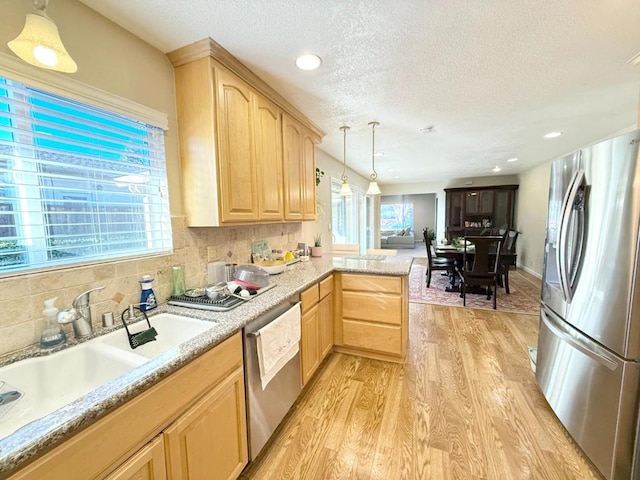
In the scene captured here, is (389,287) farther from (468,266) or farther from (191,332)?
(468,266)

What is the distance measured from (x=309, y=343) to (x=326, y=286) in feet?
1.63

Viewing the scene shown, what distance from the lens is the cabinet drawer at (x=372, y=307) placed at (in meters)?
2.28

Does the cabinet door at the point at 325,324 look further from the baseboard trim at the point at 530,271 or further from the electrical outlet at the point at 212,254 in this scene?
the baseboard trim at the point at 530,271

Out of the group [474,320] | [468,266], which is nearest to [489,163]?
[468,266]

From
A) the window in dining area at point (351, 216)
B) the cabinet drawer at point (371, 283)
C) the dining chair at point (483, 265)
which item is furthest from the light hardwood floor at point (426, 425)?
the window in dining area at point (351, 216)

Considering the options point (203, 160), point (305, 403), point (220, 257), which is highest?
point (203, 160)

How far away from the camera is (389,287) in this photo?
2.28 meters

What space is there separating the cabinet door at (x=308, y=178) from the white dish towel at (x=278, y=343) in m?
1.29

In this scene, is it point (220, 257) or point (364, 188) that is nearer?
point (220, 257)

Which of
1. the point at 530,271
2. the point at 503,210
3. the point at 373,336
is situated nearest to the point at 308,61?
the point at 373,336

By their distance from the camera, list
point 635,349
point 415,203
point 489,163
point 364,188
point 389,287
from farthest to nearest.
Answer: point 415,203
point 364,188
point 489,163
point 389,287
point 635,349

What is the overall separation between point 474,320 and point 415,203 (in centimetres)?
937

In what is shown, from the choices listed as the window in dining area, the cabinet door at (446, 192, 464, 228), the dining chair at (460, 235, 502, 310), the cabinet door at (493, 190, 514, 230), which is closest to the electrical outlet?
the window in dining area

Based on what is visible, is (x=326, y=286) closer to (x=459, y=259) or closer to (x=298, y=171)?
(x=298, y=171)
